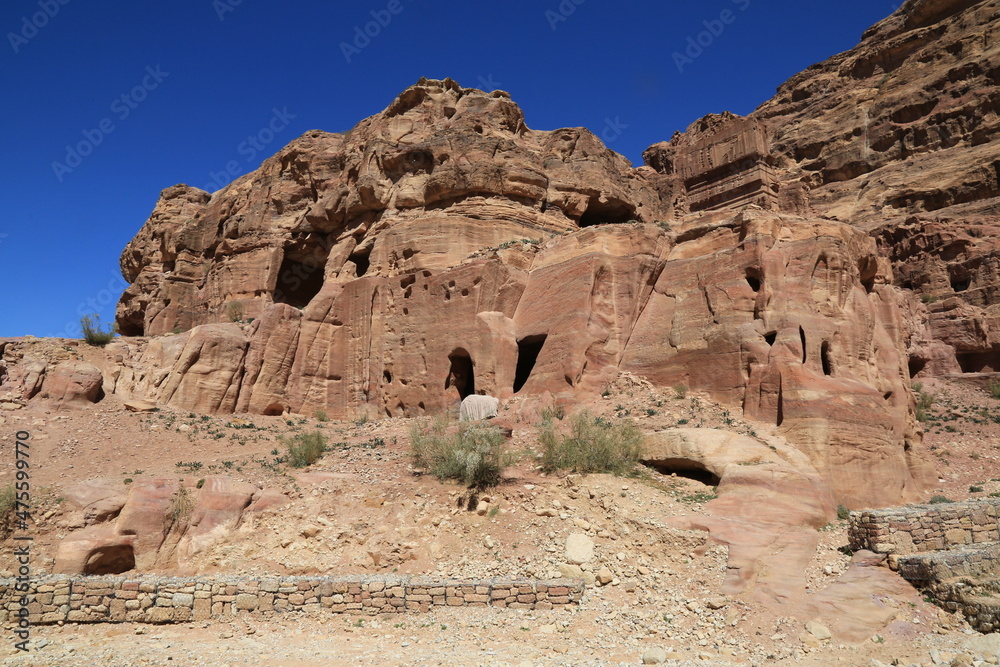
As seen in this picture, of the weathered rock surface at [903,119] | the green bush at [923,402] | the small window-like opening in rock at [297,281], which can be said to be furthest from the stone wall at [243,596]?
the weathered rock surface at [903,119]

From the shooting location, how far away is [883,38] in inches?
2430

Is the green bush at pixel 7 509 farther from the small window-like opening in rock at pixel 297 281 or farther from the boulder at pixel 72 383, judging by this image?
the small window-like opening in rock at pixel 297 281

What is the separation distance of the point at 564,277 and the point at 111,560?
1579 cm

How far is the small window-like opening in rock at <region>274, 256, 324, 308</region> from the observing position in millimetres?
38031

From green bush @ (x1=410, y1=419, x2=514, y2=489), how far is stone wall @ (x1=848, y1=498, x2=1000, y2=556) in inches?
310

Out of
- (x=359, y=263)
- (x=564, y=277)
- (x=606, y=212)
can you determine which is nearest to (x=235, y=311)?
(x=359, y=263)

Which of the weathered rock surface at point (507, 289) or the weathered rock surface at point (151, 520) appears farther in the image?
the weathered rock surface at point (507, 289)

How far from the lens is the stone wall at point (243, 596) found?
12039 millimetres

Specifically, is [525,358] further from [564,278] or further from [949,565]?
[949,565]

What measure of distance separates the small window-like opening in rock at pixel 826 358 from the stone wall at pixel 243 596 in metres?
10.7

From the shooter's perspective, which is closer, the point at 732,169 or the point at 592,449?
the point at 592,449

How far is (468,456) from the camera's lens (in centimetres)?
1625

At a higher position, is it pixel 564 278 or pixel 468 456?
pixel 564 278

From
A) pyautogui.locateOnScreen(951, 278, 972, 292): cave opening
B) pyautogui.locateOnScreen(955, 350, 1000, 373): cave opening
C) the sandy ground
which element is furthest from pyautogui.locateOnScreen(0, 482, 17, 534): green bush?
pyautogui.locateOnScreen(951, 278, 972, 292): cave opening
